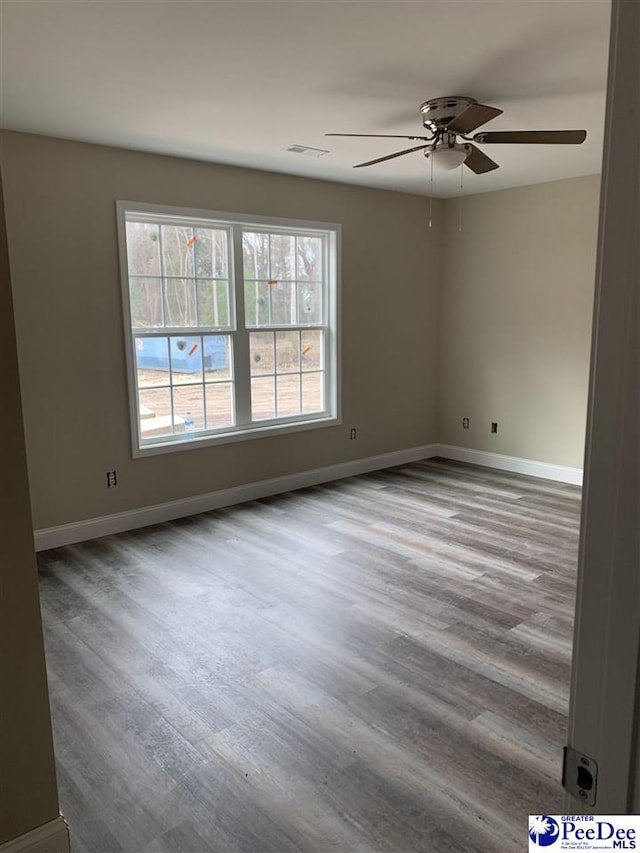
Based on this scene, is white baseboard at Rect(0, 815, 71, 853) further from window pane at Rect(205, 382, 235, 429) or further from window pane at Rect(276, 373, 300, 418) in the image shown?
window pane at Rect(276, 373, 300, 418)

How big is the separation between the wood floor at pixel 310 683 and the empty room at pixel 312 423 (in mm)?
15

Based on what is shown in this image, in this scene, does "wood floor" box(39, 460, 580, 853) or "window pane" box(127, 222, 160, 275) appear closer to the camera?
"wood floor" box(39, 460, 580, 853)

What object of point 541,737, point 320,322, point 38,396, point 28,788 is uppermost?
point 320,322

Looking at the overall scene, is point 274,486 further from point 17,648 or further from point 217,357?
point 17,648

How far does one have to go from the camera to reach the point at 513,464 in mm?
6148

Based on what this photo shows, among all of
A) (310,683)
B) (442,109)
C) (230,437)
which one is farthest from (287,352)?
(310,683)

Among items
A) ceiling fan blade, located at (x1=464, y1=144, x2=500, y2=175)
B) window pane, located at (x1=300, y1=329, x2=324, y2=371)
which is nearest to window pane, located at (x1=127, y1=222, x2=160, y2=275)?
window pane, located at (x1=300, y1=329, x2=324, y2=371)

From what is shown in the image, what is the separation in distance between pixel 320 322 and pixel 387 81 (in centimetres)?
280

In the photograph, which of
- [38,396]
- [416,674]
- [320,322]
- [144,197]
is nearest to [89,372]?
[38,396]

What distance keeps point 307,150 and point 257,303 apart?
1.31 meters

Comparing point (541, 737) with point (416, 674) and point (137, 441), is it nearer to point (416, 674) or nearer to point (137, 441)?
point (416, 674)

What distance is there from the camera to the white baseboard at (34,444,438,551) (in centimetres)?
424

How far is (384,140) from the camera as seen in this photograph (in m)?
4.01

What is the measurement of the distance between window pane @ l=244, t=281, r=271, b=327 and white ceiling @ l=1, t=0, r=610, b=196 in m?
1.17
